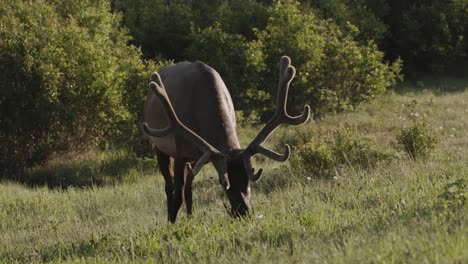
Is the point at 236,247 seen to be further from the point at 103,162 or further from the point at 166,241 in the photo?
the point at 103,162

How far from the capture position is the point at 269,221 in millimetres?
5809

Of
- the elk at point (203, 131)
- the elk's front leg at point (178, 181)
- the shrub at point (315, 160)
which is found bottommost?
the shrub at point (315, 160)

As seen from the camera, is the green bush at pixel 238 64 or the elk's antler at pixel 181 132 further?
the green bush at pixel 238 64

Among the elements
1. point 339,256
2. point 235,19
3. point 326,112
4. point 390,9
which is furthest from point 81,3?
point 339,256

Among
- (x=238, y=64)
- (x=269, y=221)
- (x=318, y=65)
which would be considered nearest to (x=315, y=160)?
(x=269, y=221)

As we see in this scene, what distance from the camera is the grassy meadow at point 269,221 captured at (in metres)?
4.22

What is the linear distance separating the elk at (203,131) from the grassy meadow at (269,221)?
377 mm

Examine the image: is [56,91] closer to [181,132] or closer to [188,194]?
[188,194]

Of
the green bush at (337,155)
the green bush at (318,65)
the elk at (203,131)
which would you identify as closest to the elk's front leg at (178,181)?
the elk at (203,131)

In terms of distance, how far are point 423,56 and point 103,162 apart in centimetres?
2073

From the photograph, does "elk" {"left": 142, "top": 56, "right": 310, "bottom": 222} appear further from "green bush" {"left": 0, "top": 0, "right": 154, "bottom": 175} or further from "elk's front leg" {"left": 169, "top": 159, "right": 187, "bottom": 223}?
"green bush" {"left": 0, "top": 0, "right": 154, "bottom": 175}

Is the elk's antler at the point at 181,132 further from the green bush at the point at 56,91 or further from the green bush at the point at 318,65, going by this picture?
the green bush at the point at 318,65

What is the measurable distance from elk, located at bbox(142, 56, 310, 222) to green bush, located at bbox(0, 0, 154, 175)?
7.31m

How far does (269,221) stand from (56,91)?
1145cm
